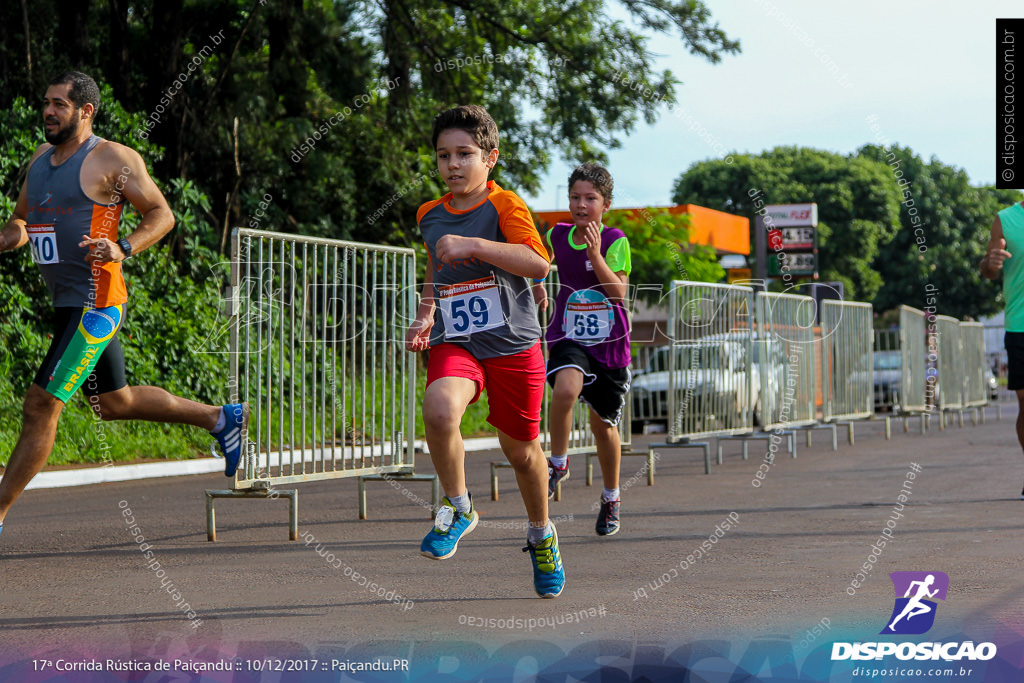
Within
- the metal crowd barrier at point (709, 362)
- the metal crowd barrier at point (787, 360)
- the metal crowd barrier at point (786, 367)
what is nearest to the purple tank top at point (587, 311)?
the metal crowd barrier at point (709, 362)

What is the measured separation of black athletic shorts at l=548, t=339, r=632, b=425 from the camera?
7.26 m

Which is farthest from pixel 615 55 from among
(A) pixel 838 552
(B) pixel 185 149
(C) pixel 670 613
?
(C) pixel 670 613

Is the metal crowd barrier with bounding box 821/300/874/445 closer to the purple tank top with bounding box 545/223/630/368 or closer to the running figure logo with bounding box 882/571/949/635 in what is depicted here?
the purple tank top with bounding box 545/223/630/368

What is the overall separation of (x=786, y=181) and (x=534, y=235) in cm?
5249

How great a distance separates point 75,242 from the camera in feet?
19.0

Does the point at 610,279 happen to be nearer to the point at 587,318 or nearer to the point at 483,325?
the point at 587,318

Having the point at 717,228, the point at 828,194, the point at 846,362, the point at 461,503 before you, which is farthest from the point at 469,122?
the point at 828,194

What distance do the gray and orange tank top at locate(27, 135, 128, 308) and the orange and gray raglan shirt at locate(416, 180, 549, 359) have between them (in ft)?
5.81

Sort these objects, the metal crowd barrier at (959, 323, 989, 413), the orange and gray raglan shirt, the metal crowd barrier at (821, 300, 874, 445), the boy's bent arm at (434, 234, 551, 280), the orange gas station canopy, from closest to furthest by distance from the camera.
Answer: the boy's bent arm at (434, 234, 551, 280) < the orange and gray raglan shirt < the metal crowd barrier at (821, 300, 874, 445) < the metal crowd barrier at (959, 323, 989, 413) < the orange gas station canopy

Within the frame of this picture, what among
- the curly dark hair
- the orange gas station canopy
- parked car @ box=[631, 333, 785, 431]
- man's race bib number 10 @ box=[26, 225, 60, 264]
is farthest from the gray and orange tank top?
the orange gas station canopy

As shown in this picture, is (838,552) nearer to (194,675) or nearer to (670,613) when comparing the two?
(670,613)

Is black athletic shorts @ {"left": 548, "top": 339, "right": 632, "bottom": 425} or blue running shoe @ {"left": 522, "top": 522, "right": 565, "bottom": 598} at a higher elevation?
black athletic shorts @ {"left": 548, "top": 339, "right": 632, "bottom": 425}

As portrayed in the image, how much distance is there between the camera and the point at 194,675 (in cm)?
362

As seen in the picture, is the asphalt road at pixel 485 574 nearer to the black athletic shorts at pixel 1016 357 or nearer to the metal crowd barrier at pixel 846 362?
the black athletic shorts at pixel 1016 357
